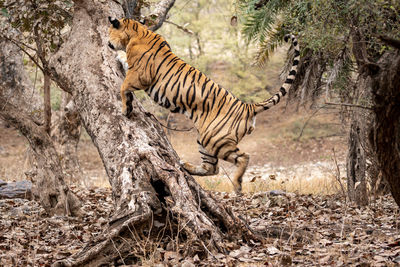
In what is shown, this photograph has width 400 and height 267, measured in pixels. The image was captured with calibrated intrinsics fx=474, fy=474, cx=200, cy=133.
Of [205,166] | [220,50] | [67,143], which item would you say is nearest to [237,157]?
[205,166]

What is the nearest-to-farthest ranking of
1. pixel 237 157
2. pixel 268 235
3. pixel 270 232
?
pixel 268 235
pixel 270 232
pixel 237 157

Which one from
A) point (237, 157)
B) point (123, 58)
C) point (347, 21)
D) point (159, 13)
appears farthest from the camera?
point (159, 13)

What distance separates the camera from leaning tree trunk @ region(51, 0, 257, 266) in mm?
4770

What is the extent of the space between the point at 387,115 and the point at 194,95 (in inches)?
110

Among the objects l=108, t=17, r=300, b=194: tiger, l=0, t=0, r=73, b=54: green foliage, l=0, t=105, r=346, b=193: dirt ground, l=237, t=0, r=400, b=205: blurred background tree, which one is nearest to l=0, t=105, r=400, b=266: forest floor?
l=237, t=0, r=400, b=205: blurred background tree

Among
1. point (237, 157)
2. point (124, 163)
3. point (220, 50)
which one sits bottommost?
point (124, 163)

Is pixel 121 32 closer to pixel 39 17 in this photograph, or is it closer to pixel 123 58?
pixel 123 58

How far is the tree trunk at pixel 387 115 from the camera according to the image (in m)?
3.66

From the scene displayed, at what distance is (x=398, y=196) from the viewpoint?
4305mm

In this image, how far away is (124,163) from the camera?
554 cm

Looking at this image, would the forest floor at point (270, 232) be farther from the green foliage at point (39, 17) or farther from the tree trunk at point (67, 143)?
the green foliage at point (39, 17)

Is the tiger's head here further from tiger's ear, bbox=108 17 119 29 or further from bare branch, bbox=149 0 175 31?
bare branch, bbox=149 0 175 31

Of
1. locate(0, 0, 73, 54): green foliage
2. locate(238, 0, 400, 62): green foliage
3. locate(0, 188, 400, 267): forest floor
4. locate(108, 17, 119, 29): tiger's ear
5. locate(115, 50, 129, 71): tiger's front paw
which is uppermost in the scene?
locate(0, 0, 73, 54): green foliage

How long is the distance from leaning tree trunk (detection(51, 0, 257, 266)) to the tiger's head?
0.26m
